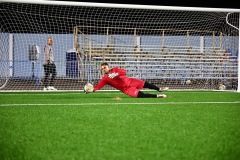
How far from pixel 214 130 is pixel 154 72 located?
8.13 meters

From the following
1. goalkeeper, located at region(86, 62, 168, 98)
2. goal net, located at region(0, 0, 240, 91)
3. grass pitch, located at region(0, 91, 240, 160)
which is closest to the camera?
grass pitch, located at region(0, 91, 240, 160)

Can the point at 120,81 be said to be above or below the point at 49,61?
below

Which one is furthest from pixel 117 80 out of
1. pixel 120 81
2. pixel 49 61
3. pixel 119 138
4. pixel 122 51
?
pixel 122 51

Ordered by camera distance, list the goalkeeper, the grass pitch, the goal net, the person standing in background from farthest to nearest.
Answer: the goal net
the person standing in background
the goalkeeper
the grass pitch

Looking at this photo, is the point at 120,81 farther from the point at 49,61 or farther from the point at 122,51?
the point at 122,51

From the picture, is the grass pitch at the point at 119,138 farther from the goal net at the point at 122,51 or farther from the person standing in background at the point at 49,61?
the person standing in background at the point at 49,61

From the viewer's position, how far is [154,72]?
10.2 metres

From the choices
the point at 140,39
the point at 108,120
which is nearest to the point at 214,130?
the point at 108,120

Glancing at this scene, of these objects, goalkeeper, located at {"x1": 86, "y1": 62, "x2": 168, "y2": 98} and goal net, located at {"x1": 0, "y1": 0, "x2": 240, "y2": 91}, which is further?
goal net, located at {"x1": 0, "y1": 0, "x2": 240, "y2": 91}

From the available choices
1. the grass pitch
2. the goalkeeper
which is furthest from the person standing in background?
the grass pitch

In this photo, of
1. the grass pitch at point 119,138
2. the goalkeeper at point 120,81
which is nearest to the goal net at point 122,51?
the goalkeeper at point 120,81

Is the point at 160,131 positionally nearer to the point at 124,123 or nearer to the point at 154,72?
the point at 124,123

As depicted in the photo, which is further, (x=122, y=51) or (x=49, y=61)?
(x=122, y=51)

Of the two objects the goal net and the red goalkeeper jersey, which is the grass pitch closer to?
the red goalkeeper jersey
